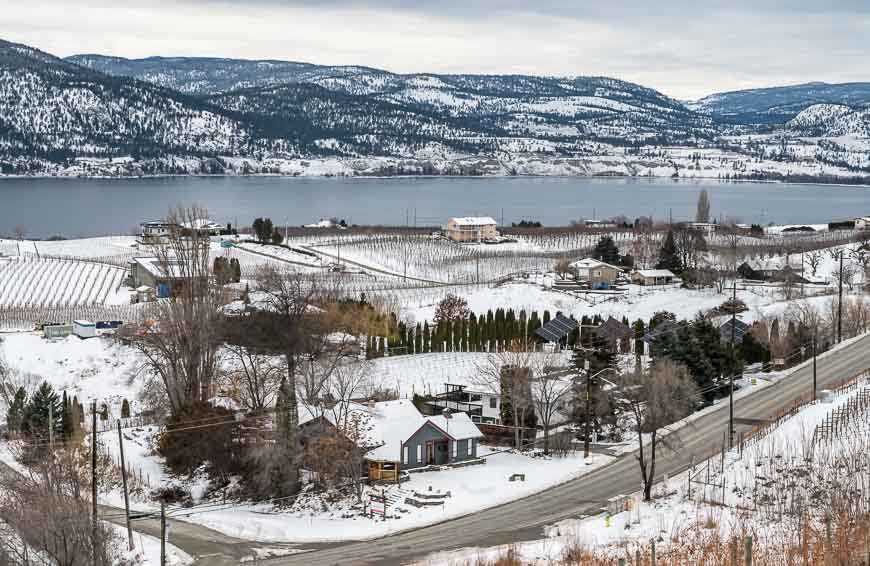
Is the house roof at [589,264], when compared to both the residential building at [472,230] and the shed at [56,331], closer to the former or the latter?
the residential building at [472,230]

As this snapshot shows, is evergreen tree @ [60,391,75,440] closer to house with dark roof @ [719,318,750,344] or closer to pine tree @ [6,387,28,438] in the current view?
pine tree @ [6,387,28,438]

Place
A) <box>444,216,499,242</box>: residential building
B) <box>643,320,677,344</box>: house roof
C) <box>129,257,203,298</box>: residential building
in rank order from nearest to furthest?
<box>643,320,677,344</box>: house roof < <box>129,257,203,298</box>: residential building < <box>444,216,499,242</box>: residential building

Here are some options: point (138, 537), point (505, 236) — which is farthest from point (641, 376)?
point (505, 236)

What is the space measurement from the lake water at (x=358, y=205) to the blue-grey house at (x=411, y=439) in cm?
8026

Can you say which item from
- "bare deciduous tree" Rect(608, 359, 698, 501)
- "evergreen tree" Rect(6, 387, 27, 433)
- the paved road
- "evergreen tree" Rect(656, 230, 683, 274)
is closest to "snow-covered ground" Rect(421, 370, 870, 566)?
the paved road

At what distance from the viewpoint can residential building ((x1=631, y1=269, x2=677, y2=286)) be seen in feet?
191

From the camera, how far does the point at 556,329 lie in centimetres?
4281

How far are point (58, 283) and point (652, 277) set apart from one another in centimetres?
3389

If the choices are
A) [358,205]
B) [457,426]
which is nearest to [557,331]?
[457,426]

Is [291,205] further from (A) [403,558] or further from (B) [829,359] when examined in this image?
(A) [403,558]

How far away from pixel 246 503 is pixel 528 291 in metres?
27.7

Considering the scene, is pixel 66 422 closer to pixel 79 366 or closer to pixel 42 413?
pixel 42 413

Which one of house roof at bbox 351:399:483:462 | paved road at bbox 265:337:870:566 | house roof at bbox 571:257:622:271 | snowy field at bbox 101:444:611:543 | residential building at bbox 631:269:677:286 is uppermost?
house roof at bbox 571:257:622:271

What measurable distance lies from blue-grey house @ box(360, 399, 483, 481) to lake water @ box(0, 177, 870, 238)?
3160 inches
